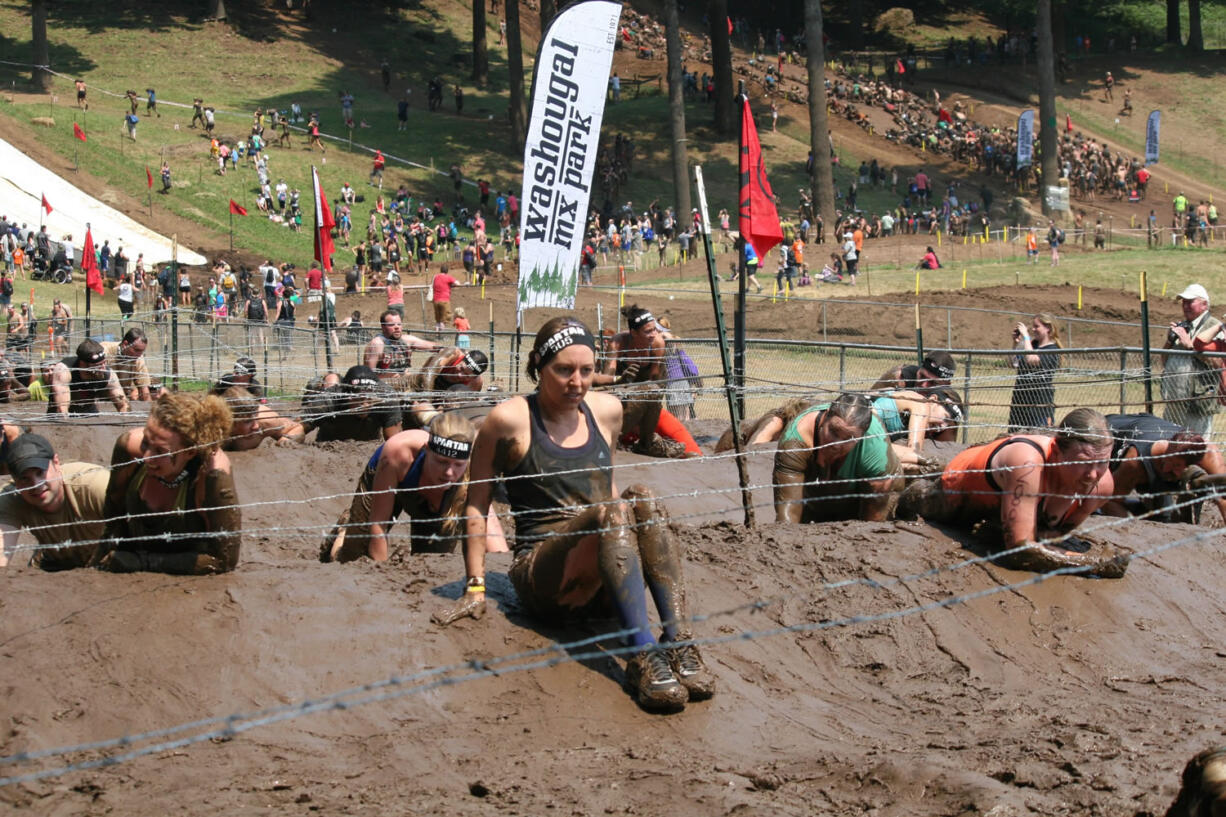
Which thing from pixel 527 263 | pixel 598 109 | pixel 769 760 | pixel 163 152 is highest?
pixel 163 152

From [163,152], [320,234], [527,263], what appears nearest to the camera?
[527,263]

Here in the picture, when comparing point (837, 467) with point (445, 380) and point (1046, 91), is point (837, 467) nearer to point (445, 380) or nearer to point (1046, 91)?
point (445, 380)

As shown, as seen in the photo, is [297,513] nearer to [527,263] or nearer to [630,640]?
[527,263]

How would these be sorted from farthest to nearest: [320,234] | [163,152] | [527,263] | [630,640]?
1. [163,152]
2. [320,234]
3. [527,263]
4. [630,640]

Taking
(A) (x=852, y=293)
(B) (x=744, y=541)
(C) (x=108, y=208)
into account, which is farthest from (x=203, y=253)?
(B) (x=744, y=541)

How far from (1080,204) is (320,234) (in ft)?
119

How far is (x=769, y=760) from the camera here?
17.0 feet

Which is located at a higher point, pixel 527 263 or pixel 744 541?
pixel 527 263

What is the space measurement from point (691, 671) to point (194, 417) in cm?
251

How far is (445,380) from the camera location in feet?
39.2

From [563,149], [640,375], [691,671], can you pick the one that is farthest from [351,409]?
[691,671]

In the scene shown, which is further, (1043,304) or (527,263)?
(1043,304)

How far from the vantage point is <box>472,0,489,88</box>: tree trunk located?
5806 centimetres

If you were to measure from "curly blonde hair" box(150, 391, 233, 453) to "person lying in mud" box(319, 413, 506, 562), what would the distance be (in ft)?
4.15
